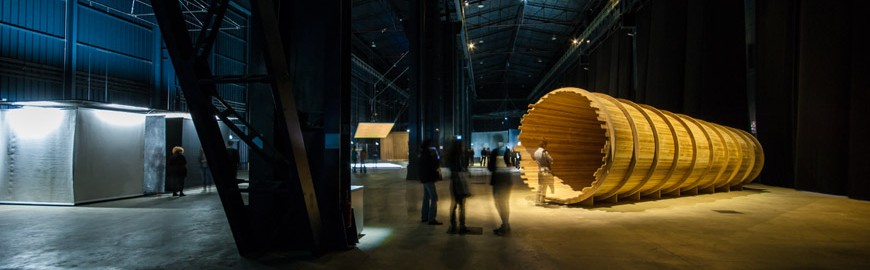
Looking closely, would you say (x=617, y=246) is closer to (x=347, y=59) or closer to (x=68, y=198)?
(x=347, y=59)

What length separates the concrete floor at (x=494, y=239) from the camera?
5.37 meters

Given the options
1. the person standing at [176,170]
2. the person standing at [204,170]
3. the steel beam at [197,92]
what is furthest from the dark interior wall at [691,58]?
the person standing at [176,170]

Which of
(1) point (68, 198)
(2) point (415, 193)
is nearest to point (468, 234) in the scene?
(2) point (415, 193)

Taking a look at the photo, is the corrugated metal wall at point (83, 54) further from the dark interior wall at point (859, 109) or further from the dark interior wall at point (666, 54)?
the dark interior wall at point (666, 54)

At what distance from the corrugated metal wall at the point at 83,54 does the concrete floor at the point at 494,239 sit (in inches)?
252

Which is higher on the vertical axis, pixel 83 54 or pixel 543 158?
pixel 83 54

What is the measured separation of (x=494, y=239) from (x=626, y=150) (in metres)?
4.61

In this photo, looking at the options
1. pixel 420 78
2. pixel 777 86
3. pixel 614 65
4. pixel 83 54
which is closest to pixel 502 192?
pixel 420 78

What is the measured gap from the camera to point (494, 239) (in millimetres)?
6719

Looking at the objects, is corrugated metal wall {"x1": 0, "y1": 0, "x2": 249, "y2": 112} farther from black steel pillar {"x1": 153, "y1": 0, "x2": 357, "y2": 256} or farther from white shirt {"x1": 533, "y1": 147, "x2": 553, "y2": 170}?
white shirt {"x1": 533, "y1": 147, "x2": 553, "y2": 170}

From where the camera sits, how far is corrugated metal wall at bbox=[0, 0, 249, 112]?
13.9m

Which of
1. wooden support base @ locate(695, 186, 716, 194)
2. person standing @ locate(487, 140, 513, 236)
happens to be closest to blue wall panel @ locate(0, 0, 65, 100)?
person standing @ locate(487, 140, 513, 236)

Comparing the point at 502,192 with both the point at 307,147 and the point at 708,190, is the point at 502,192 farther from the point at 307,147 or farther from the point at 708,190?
the point at 708,190

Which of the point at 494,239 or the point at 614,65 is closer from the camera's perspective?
the point at 494,239
